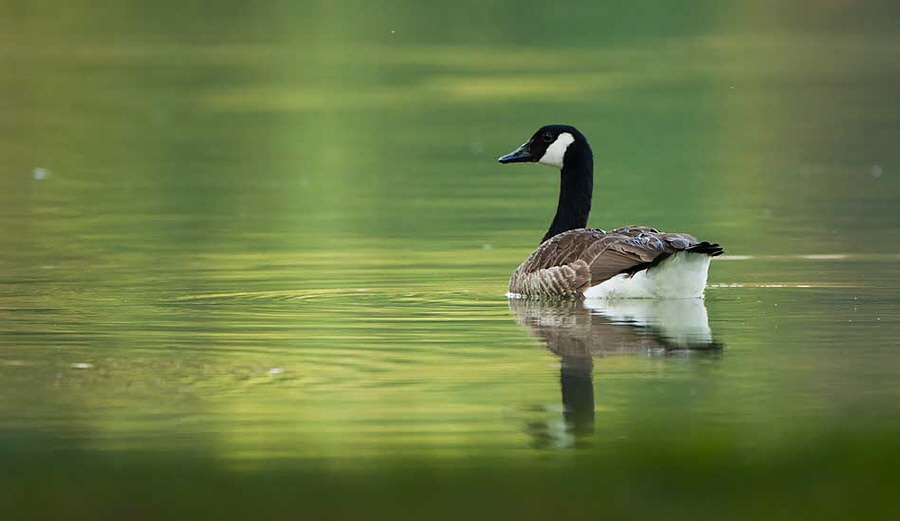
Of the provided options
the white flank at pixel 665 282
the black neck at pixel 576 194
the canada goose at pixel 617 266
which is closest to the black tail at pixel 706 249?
the canada goose at pixel 617 266

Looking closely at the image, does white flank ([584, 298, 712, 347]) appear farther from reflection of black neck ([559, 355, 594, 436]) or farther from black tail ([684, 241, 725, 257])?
reflection of black neck ([559, 355, 594, 436])

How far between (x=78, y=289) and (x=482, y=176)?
11412mm

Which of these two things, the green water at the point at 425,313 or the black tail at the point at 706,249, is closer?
the green water at the point at 425,313

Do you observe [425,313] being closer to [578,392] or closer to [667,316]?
[667,316]

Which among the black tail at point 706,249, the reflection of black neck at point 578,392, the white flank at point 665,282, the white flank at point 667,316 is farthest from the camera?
the white flank at point 665,282

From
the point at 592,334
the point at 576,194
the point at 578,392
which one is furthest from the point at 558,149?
the point at 578,392

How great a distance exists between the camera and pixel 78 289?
1537 cm

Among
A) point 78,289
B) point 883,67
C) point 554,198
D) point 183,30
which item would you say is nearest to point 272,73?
point 883,67

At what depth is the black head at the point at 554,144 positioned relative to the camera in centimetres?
1708

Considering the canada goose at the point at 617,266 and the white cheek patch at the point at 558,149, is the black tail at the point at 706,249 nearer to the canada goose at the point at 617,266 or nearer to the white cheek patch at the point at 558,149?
the canada goose at the point at 617,266

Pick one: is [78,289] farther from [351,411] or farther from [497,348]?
[351,411]

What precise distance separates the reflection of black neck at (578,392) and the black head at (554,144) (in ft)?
17.9

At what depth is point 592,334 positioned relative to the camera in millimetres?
12805

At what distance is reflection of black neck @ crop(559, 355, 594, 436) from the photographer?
9656mm
